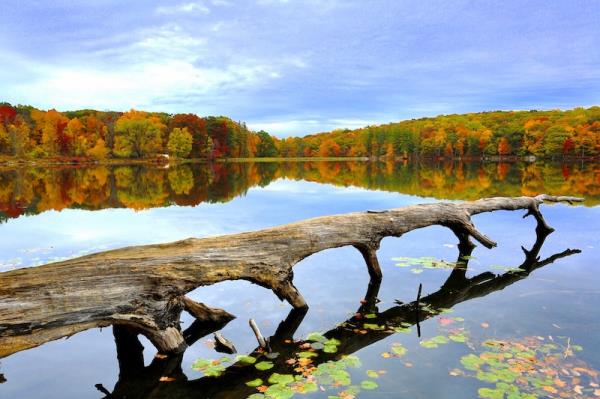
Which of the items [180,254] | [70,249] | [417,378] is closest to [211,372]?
[180,254]

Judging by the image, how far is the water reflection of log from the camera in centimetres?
523

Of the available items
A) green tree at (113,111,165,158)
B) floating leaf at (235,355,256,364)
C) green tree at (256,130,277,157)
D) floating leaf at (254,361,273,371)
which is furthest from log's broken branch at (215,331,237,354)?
green tree at (256,130,277,157)

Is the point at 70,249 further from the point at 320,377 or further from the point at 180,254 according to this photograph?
the point at 320,377

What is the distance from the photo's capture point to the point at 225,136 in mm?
121812

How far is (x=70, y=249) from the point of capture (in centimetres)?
1251

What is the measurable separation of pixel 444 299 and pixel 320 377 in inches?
A: 159

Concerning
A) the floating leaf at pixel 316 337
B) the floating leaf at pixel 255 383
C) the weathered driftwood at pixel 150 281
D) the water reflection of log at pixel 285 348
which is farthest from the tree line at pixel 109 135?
the floating leaf at pixel 255 383

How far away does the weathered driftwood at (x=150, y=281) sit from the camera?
17.0 feet

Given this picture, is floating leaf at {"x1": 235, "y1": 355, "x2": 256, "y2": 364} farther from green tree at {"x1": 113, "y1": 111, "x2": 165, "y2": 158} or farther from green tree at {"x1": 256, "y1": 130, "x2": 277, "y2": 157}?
green tree at {"x1": 256, "y1": 130, "x2": 277, "y2": 157}

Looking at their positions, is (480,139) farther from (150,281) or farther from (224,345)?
(150,281)

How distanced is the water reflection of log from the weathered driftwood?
475 mm

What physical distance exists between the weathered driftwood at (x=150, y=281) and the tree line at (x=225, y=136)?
91.5 m

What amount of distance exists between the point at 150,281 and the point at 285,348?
7.16ft

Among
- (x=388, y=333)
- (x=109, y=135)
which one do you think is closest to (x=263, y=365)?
(x=388, y=333)
